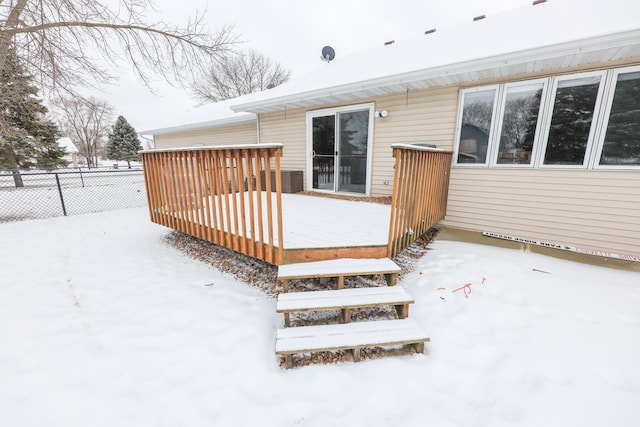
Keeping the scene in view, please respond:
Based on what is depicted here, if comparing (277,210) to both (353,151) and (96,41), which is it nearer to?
(353,151)

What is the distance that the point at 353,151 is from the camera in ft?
19.1

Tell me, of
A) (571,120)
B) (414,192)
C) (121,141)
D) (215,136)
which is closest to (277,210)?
(414,192)

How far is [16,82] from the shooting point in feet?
16.0

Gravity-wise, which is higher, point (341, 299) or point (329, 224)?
point (329, 224)

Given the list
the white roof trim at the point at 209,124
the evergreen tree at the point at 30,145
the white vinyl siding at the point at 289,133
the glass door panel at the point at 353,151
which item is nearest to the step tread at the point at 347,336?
the glass door panel at the point at 353,151

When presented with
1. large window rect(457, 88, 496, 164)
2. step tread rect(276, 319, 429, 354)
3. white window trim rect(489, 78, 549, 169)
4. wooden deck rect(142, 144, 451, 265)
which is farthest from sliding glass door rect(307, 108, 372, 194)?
step tread rect(276, 319, 429, 354)

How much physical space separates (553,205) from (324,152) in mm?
A: 4407

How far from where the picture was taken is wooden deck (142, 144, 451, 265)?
2496 millimetres

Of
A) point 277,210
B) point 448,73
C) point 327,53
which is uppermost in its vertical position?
point 327,53

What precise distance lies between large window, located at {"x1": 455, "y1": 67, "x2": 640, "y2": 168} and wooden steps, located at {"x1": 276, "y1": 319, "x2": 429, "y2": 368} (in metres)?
3.66

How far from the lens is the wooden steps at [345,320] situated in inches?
72.3

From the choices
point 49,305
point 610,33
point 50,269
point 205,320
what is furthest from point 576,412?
point 50,269

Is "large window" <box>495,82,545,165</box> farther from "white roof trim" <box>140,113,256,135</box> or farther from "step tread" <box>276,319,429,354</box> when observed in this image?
"white roof trim" <box>140,113,256,135</box>

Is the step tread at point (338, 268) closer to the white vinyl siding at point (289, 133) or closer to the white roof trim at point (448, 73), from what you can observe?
the white roof trim at point (448, 73)
